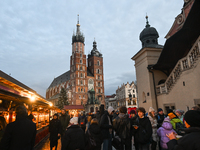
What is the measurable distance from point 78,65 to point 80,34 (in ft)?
55.9

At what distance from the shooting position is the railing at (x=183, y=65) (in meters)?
8.17

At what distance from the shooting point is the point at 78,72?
2379 inches

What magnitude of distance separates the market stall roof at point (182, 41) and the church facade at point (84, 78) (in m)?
44.6

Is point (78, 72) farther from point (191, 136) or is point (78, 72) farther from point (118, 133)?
point (191, 136)

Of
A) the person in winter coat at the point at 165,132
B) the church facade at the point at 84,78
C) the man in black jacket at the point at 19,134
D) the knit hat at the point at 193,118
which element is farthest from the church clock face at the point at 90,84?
the knit hat at the point at 193,118

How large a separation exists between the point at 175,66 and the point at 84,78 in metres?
52.2

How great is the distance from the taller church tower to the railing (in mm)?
47520

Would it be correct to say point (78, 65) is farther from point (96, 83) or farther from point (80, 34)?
point (80, 34)

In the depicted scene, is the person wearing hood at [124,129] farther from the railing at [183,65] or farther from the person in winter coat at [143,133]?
the railing at [183,65]

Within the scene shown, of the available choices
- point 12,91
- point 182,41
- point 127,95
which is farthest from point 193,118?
point 127,95

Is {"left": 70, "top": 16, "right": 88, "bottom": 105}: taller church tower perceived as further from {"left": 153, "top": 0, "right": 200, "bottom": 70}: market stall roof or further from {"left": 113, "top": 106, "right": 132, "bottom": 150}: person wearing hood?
{"left": 113, "top": 106, "right": 132, "bottom": 150}: person wearing hood

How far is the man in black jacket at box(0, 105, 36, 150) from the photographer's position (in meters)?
2.57

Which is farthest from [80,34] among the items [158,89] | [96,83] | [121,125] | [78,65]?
[121,125]

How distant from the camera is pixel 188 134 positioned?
1.78m
